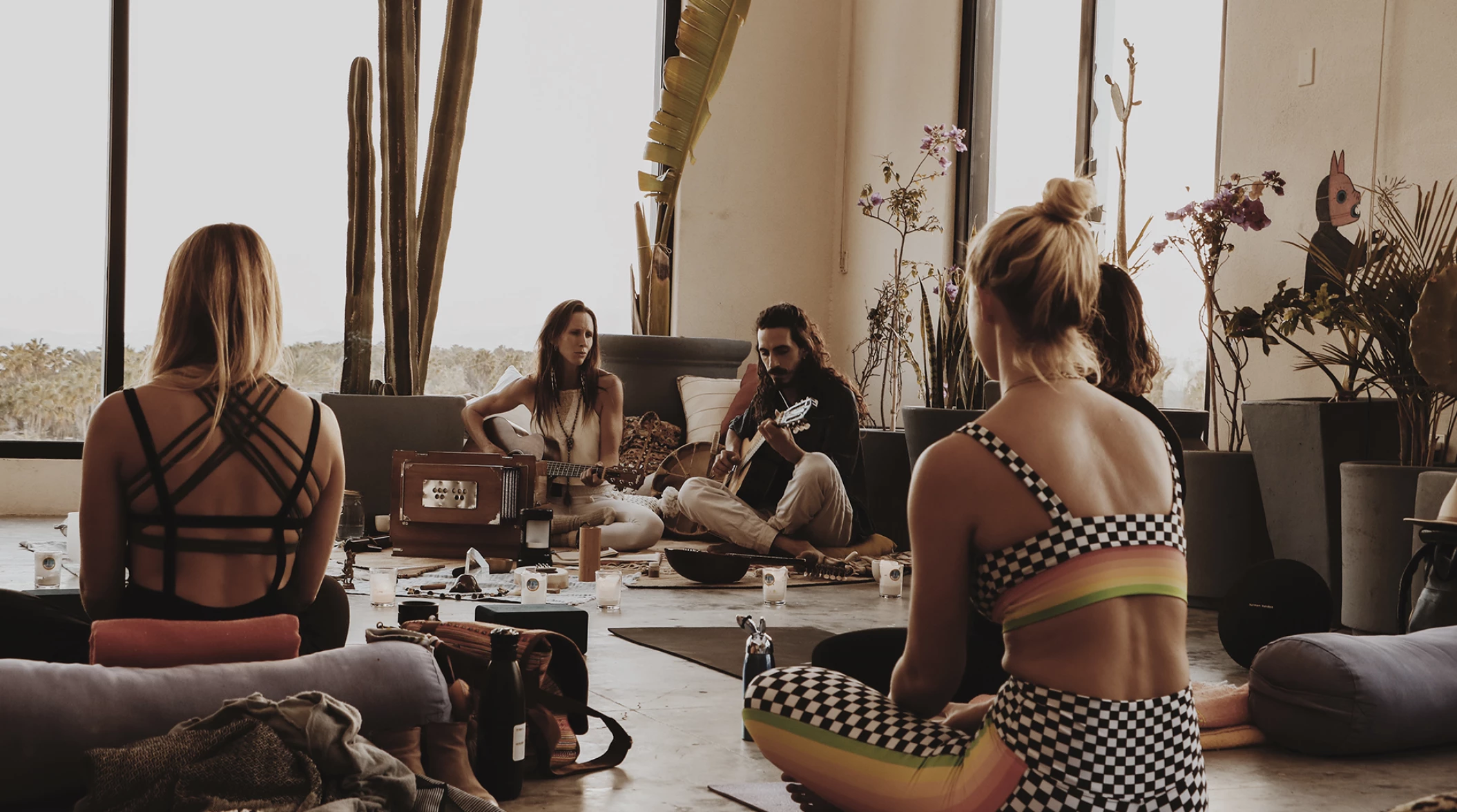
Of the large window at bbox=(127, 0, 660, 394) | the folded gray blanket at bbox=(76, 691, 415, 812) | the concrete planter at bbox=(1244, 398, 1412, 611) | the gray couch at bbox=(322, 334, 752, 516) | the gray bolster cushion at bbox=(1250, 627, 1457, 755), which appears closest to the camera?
the folded gray blanket at bbox=(76, 691, 415, 812)

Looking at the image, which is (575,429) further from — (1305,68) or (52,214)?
(52,214)

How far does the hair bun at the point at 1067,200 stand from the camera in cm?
167

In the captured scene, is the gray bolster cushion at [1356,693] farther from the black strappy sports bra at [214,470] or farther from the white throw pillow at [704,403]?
the white throw pillow at [704,403]

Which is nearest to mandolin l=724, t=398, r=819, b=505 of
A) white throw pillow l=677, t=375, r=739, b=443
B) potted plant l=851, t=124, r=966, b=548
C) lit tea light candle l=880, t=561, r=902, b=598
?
potted plant l=851, t=124, r=966, b=548

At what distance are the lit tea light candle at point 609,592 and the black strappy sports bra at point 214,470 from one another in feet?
5.95

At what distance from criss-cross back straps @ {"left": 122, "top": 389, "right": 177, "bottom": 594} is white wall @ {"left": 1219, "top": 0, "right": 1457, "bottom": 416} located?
4.00 meters

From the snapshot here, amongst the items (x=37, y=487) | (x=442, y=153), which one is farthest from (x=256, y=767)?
(x=37, y=487)

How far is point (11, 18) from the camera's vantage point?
6.84 m

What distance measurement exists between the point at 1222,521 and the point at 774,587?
155 cm

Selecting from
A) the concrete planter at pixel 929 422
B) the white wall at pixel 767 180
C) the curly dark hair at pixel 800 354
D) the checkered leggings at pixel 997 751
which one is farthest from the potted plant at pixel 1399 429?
the white wall at pixel 767 180

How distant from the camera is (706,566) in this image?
15.1 feet

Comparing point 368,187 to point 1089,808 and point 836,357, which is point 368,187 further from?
point 1089,808

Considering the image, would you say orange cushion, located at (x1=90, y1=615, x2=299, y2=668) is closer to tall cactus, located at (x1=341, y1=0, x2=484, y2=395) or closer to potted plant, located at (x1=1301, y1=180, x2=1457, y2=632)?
potted plant, located at (x1=1301, y1=180, x2=1457, y2=632)

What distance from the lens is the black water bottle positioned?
7.33 feet
